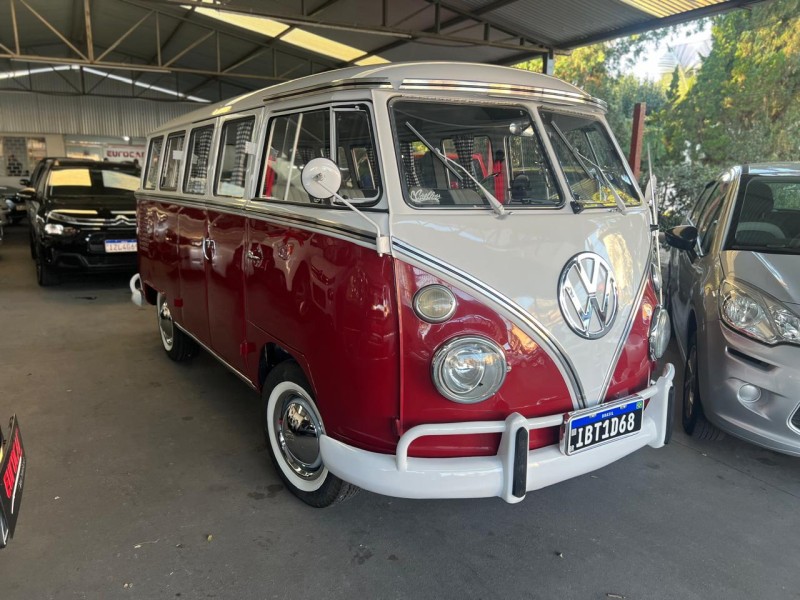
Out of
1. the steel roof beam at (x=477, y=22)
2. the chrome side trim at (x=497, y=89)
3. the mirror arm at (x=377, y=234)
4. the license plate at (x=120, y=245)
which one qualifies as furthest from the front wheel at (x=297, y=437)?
the steel roof beam at (x=477, y=22)

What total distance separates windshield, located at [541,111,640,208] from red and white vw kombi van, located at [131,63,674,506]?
0.04 feet

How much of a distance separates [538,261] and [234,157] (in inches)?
84.1

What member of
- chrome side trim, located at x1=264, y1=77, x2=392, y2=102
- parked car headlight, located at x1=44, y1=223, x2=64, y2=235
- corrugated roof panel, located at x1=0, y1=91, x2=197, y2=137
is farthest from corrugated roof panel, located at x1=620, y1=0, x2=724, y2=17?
corrugated roof panel, located at x1=0, y1=91, x2=197, y2=137

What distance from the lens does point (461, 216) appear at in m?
2.52

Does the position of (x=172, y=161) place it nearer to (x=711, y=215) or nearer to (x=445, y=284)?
(x=445, y=284)

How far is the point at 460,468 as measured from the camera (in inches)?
96.5

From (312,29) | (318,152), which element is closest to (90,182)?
(312,29)

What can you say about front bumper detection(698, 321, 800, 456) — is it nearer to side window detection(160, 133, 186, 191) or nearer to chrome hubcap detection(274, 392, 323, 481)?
chrome hubcap detection(274, 392, 323, 481)

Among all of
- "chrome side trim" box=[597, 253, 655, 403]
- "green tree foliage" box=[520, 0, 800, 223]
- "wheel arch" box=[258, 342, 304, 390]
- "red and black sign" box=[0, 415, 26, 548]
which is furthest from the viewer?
"green tree foliage" box=[520, 0, 800, 223]

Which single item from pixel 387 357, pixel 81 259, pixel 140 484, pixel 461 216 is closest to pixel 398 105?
pixel 461 216

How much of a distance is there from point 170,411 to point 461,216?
3.01 metres

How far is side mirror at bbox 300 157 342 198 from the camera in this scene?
7.84 ft

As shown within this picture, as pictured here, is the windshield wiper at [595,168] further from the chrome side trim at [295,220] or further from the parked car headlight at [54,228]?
the parked car headlight at [54,228]

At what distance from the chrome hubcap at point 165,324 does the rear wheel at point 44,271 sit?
3.88 metres
